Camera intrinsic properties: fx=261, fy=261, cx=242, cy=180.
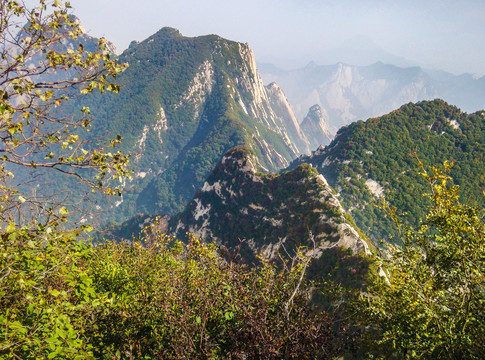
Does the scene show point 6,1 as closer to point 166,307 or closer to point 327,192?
point 166,307

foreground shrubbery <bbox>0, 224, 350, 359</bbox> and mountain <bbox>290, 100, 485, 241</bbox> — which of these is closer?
foreground shrubbery <bbox>0, 224, 350, 359</bbox>

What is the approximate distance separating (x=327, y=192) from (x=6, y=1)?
71.7 metres

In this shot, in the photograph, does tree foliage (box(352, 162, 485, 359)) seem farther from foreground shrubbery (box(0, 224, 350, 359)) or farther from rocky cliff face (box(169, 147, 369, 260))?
rocky cliff face (box(169, 147, 369, 260))

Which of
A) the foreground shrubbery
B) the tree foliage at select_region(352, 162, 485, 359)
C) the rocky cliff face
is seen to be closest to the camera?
the foreground shrubbery

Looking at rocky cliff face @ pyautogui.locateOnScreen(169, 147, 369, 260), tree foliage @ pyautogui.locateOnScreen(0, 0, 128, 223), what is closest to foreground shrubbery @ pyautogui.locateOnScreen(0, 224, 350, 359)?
tree foliage @ pyautogui.locateOnScreen(0, 0, 128, 223)

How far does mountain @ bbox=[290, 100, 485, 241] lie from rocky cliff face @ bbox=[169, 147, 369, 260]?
25565 mm

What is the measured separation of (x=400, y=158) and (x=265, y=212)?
2333 inches

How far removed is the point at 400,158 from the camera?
10169 centimetres

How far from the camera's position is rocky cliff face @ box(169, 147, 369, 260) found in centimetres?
6103

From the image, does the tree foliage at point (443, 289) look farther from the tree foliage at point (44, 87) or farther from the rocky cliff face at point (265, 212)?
the rocky cliff face at point (265, 212)

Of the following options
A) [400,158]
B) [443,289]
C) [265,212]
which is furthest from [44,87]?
[400,158]

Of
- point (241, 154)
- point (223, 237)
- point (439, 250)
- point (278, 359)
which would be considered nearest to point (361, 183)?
point (241, 154)

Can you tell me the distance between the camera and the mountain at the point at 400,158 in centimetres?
8838

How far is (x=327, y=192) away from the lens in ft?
233
